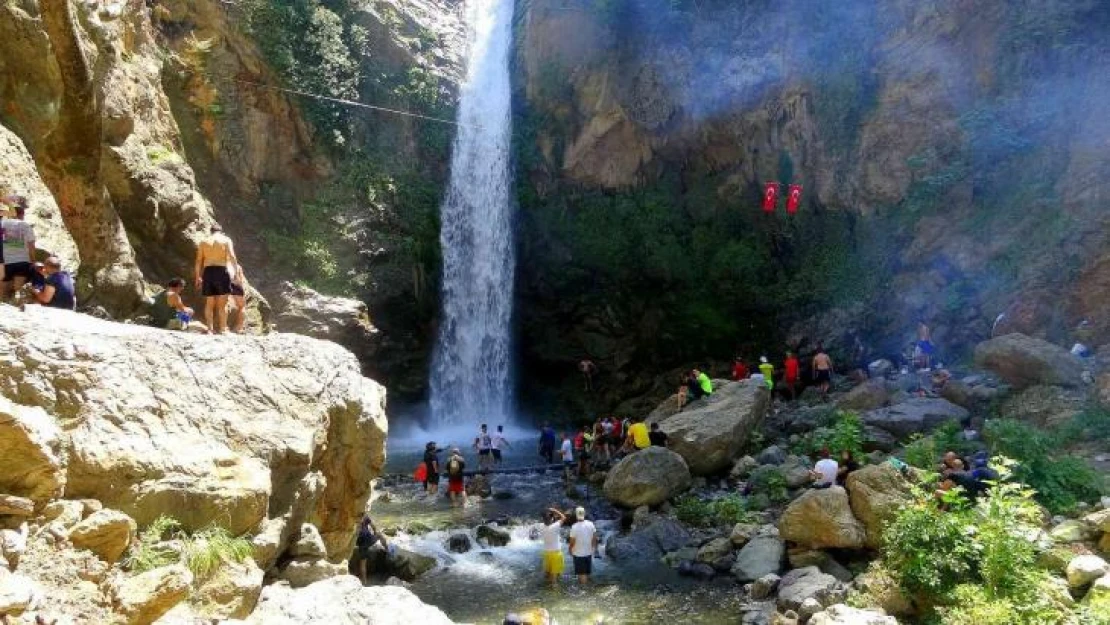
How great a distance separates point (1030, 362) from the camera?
15.4 m

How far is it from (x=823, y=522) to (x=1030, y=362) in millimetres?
7026

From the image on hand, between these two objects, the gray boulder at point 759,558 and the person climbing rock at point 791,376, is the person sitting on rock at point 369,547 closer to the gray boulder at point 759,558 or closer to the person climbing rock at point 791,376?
the gray boulder at point 759,558

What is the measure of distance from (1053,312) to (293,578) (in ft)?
58.7

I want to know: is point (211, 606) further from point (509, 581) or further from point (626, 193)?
point (626, 193)

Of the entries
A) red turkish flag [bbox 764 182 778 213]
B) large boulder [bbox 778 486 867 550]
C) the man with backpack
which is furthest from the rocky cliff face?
the man with backpack

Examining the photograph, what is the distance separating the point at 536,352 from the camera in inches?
1088

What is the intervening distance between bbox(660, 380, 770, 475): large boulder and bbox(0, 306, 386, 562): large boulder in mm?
9349

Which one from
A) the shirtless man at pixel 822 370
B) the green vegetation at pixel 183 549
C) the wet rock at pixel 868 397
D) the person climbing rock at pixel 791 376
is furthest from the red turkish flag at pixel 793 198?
the green vegetation at pixel 183 549

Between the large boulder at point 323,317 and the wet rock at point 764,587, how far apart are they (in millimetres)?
14643

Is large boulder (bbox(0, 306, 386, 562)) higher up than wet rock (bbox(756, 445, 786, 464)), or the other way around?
large boulder (bbox(0, 306, 386, 562))

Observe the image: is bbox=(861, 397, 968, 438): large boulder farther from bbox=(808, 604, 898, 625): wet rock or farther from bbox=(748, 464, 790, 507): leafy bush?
bbox=(808, 604, 898, 625): wet rock

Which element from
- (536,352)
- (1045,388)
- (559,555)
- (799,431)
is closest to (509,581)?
(559,555)

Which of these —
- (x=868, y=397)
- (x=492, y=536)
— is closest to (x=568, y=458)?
(x=492, y=536)

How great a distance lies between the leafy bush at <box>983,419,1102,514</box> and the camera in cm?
1116
